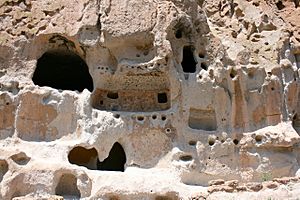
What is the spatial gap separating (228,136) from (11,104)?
534cm

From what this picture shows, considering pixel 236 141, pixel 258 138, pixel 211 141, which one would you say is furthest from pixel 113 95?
pixel 258 138

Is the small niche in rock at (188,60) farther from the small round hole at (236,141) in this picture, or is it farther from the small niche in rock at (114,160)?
the small niche in rock at (114,160)

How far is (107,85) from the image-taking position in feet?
45.5

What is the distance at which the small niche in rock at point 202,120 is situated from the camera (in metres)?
13.6

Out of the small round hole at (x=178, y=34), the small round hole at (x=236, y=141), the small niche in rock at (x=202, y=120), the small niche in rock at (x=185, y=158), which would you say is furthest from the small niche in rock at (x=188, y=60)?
the small niche in rock at (x=185, y=158)

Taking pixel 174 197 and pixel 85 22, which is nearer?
pixel 174 197

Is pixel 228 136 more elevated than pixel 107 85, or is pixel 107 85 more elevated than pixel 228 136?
pixel 107 85

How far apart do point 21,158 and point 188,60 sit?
518cm

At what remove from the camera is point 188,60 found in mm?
14492

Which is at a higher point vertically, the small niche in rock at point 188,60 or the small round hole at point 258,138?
the small niche in rock at point 188,60

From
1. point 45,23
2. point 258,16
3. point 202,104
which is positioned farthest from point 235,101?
point 45,23

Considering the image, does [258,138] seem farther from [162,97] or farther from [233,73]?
[162,97]

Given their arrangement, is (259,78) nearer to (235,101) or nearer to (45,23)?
(235,101)

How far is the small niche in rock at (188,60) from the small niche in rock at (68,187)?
4264 millimetres
